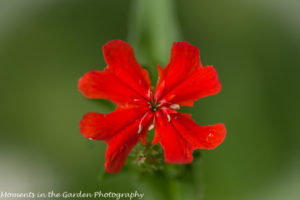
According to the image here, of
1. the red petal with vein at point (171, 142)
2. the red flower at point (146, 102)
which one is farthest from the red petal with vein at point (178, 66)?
the red petal with vein at point (171, 142)

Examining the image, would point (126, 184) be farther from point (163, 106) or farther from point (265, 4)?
point (265, 4)

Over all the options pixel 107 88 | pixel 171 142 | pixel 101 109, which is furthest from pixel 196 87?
pixel 101 109

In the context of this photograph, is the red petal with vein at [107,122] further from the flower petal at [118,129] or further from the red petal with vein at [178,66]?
the red petal with vein at [178,66]

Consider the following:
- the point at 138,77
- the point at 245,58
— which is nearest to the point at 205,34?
the point at 245,58

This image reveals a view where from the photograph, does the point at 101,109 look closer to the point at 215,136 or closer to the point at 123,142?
the point at 123,142

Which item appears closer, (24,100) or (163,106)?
(163,106)

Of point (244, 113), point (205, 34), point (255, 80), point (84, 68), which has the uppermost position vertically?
point (205, 34)
